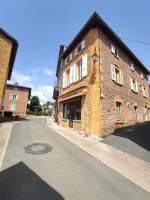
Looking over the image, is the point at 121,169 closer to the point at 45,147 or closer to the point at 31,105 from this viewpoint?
the point at 45,147

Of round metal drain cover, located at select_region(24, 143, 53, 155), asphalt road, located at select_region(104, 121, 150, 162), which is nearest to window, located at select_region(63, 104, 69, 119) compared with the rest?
asphalt road, located at select_region(104, 121, 150, 162)

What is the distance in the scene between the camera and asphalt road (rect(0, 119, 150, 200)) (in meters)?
2.97

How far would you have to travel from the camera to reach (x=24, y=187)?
10.4ft

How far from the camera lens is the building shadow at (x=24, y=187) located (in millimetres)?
2850

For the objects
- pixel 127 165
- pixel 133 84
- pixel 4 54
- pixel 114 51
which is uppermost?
pixel 4 54

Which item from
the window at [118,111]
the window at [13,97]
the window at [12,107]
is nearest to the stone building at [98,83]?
the window at [118,111]

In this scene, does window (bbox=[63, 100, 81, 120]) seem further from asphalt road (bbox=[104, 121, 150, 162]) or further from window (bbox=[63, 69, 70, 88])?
asphalt road (bbox=[104, 121, 150, 162])

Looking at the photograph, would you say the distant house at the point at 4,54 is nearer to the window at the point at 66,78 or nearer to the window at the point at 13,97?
the window at the point at 66,78

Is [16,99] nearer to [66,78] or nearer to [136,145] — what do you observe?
A: [66,78]

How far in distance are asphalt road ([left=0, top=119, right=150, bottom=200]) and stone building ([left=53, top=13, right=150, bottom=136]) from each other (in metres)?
4.60

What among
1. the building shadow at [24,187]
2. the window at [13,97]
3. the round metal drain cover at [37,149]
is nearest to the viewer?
the building shadow at [24,187]

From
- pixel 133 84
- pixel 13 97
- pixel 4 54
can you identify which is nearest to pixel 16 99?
pixel 13 97

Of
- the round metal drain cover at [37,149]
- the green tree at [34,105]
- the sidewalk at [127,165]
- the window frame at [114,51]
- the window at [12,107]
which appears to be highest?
the window frame at [114,51]

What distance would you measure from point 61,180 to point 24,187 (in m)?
0.94
